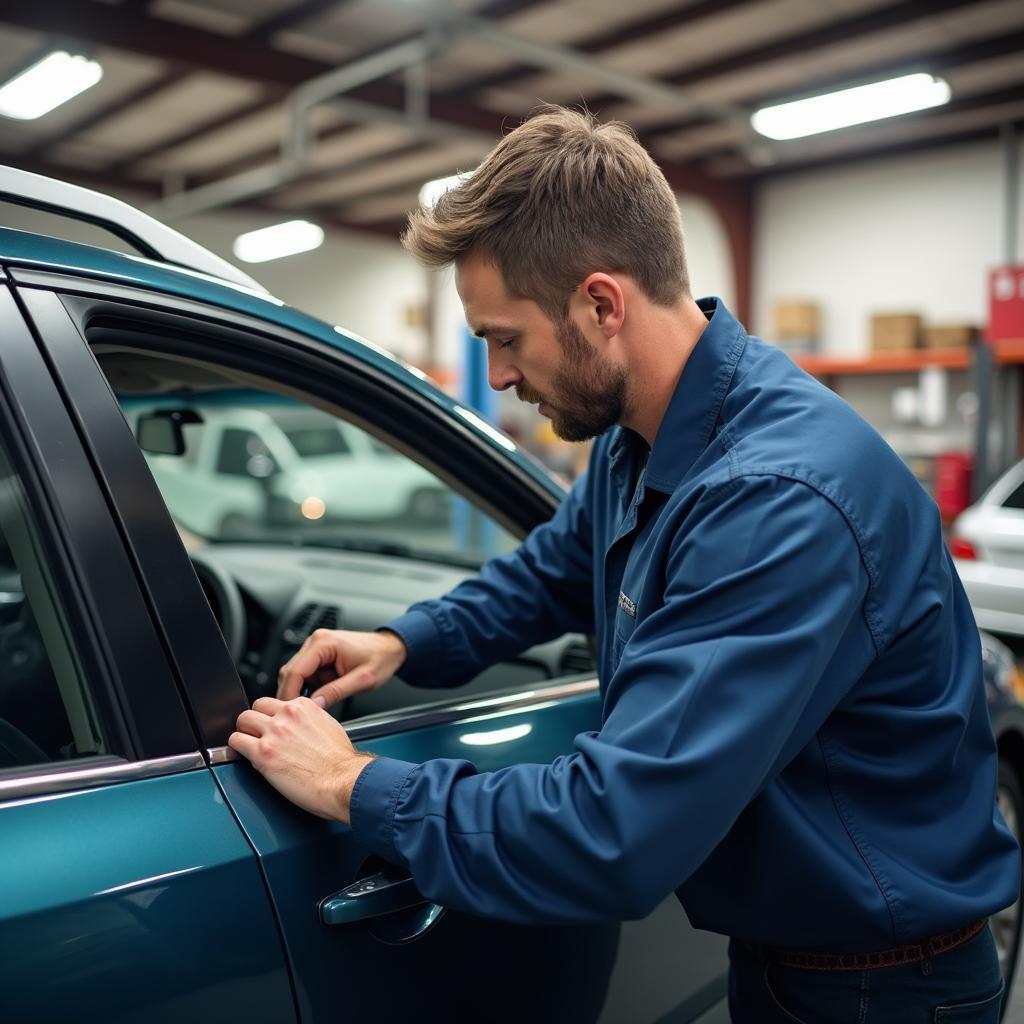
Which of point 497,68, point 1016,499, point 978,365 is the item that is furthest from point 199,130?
point 1016,499

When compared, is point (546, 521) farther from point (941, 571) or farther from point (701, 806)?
point (701, 806)

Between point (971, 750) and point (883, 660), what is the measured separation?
241 millimetres

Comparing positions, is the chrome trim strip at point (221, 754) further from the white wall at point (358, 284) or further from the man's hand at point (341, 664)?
the white wall at point (358, 284)

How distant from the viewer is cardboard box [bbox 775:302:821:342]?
10.8 metres

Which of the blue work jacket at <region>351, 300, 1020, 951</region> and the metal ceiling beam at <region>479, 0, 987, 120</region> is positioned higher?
the metal ceiling beam at <region>479, 0, 987, 120</region>

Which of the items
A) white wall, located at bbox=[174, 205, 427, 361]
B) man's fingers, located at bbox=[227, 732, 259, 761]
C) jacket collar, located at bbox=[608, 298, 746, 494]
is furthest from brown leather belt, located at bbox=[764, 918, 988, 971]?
white wall, located at bbox=[174, 205, 427, 361]

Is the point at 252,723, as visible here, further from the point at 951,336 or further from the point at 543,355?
the point at 951,336

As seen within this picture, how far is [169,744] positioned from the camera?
108 cm

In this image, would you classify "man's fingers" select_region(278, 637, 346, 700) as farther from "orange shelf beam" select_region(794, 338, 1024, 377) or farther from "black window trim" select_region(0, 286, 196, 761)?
"orange shelf beam" select_region(794, 338, 1024, 377)

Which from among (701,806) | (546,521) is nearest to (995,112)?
(546,521)

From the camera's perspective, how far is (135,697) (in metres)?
1.06

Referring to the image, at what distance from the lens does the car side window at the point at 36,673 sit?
43.3 inches

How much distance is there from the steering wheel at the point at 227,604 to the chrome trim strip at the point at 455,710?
888 millimetres

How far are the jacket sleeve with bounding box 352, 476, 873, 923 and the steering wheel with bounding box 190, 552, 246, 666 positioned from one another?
1204 millimetres
